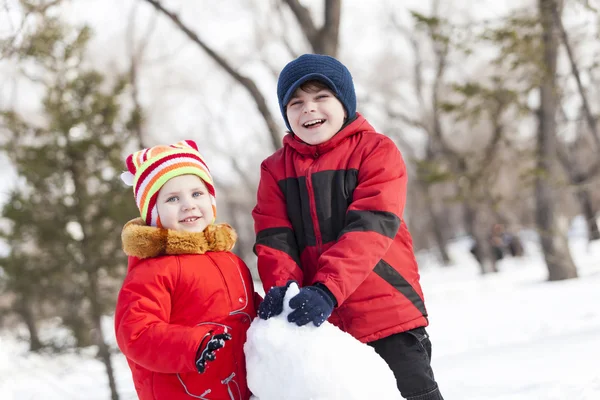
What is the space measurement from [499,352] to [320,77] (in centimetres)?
356

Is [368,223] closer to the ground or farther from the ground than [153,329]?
farther from the ground

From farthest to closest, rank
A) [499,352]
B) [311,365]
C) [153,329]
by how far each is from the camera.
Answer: [499,352] < [153,329] < [311,365]

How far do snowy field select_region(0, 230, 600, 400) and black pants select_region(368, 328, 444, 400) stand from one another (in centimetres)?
140

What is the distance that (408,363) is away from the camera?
88.9 inches

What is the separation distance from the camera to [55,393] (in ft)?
32.2

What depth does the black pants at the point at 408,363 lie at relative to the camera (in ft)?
7.36

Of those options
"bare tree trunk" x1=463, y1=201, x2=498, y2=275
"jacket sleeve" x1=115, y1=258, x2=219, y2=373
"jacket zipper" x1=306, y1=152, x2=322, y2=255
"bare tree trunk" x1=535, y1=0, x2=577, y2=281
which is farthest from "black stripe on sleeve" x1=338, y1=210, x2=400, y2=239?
"bare tree trunk" x1=463, y1=201, x2=498, y2=275

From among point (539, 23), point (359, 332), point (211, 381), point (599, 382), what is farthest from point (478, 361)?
point (539, 23)

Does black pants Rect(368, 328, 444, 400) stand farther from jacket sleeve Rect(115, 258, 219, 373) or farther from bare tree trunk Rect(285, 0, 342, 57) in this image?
bare tree trunk Rect(285, 0, 342, 57)

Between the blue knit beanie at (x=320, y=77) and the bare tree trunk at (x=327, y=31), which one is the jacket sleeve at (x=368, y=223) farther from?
the bare tree trunk at (x=327, y=31)

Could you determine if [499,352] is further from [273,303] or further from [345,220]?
[273,303]

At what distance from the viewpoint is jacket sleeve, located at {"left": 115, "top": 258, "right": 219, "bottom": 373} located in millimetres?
1941

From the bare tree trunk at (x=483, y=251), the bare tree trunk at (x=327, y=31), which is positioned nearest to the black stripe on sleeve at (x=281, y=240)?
the bare tree trunk at (x=327, y=31)

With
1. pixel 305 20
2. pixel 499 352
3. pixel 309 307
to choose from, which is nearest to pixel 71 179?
pixel 305 20
